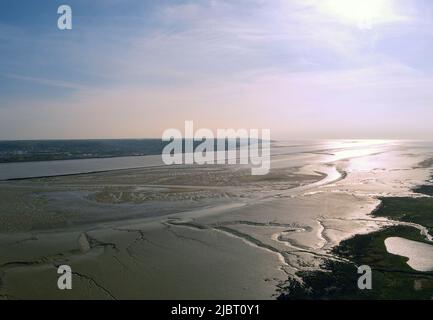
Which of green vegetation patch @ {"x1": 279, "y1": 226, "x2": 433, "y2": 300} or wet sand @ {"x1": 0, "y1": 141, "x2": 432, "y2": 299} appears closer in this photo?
green vegetation patch @ {"x1": 279, "y1": 226, "x2": 433, "y2": 300}

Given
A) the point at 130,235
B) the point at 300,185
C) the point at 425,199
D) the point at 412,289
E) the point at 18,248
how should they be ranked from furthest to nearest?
the point at 300,185, the point at 425,199, the point at 130,235, the point at 18,248, the point at 412,289

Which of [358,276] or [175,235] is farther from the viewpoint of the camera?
[175,235]

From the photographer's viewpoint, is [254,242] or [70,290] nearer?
[70,290]

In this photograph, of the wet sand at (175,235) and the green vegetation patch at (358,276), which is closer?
the green vegetation patch at (358,276)

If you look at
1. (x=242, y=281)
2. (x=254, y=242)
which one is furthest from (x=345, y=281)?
(x=254, y=242)
